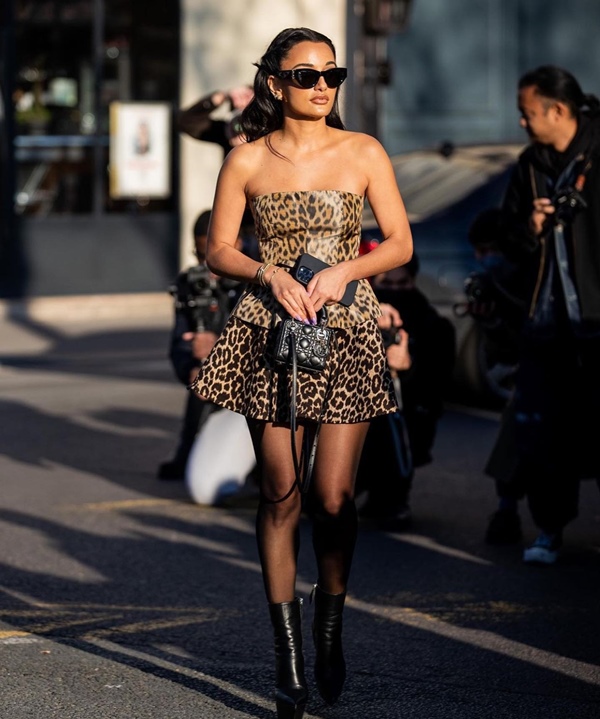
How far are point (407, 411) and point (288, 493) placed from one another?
107 inches

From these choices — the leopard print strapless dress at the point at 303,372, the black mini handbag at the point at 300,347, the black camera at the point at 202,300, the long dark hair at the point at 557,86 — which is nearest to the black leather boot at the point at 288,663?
the black mini handbag at the point at 300,347

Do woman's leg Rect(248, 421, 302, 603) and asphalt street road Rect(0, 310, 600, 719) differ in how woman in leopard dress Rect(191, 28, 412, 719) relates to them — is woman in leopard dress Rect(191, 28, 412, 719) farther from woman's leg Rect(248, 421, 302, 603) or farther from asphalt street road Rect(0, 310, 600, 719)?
asphalt street road Rect(0, 310, 600, 719)

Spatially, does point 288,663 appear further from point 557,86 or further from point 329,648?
point 557,86

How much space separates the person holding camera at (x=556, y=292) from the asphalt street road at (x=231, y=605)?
39 centimetres

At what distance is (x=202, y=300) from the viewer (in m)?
7.35

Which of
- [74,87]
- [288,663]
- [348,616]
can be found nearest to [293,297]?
[288,663]

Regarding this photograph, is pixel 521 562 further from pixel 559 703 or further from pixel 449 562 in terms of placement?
pixel 559 703

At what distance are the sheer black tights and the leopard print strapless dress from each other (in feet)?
0.19

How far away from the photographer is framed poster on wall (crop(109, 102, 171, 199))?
16.2 metres

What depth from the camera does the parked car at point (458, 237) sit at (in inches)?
386

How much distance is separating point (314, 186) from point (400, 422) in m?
2.66

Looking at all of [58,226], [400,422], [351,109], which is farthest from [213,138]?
[58,226]

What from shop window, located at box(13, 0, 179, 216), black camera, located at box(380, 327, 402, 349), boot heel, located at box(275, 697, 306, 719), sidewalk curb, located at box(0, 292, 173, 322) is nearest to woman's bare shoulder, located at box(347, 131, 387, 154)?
boot heel, located at box(275, 697, 306, 719)

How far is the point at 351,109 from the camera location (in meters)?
12.9
